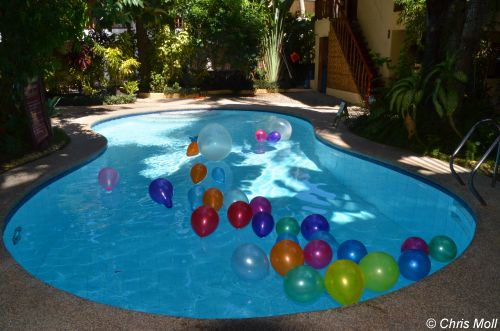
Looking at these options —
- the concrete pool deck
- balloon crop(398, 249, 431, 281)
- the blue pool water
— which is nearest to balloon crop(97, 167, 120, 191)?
the blue pool water

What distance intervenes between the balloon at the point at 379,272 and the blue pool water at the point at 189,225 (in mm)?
467

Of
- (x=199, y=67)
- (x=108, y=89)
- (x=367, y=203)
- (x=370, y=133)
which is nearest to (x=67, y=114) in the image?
(x=108, y=89)

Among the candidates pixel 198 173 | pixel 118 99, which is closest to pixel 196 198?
pixel 198 173

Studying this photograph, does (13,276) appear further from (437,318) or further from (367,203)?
(367,203)

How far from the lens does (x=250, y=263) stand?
430 centimetres

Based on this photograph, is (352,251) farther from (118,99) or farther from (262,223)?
(118,99)

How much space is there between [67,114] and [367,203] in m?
11.8

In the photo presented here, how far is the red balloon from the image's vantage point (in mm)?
5648

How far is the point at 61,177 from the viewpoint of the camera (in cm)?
797

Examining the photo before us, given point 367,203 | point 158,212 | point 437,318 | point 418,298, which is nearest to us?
point 437,318

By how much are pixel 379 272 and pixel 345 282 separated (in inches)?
18.9

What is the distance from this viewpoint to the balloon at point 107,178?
7.71 m

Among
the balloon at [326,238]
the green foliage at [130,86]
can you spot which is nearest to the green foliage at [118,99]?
the green foliage at [130,86]

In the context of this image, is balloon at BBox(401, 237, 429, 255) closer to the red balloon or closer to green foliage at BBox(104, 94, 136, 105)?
the red balloon
